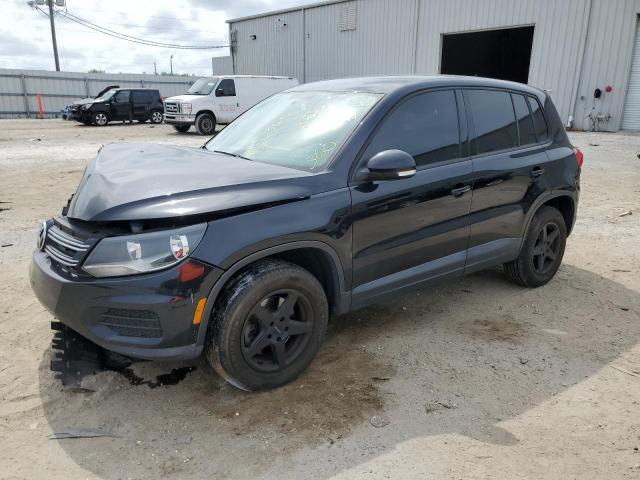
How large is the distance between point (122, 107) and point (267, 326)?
22888mm

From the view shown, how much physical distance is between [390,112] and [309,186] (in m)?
0.84

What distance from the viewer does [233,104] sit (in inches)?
773

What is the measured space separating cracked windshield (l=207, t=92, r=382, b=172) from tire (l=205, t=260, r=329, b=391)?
0.73 meters

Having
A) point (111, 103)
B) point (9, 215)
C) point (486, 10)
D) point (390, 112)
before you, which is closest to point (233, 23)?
point (111, 103)

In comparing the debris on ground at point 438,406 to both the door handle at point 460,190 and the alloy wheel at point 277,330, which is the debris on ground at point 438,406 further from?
the door handle at point 460,190

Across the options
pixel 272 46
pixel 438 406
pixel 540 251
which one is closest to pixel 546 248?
pixel 540 251

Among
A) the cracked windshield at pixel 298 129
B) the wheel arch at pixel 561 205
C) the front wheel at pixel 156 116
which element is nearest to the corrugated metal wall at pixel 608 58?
the wheel arch at pixel 561 205

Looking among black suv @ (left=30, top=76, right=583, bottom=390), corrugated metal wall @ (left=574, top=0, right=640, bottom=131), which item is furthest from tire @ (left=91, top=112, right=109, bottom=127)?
black suv @ (left=30, top=76, right=583, bottom=390)

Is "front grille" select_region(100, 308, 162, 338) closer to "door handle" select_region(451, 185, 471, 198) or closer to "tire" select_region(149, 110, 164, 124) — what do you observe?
"door handle" select_region(451, 185, 471, 198)

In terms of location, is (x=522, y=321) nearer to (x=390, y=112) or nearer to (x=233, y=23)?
(x=390, y=112)

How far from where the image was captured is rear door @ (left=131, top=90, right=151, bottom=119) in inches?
923

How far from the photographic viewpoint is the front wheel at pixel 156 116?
24.2 metres

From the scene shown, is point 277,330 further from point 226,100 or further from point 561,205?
point 226,100

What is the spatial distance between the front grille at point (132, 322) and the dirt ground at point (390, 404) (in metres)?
0.53
